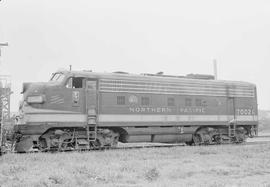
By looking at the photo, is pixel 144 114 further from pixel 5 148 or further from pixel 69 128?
pixel 5 148

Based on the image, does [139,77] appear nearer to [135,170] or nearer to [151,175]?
[135,170]

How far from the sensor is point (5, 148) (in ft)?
49.4

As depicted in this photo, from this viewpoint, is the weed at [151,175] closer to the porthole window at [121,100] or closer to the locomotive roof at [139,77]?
the porthole window at [121,100]

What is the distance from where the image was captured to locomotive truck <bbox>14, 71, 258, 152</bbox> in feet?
53.4

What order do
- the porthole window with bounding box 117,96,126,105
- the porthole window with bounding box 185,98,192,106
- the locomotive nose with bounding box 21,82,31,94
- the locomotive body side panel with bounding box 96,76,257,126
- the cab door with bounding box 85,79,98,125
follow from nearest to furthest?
1. the locomotive nose with bounding box 21,82,31,94
2. the cab door with bounding box 85,79,98,125
3. the locomotive body side panel with bounding box 96,76,257,126
4. the porthole window with bounding box 117,96,126,105
5. the porthole window with bounding box 185,98,192,106

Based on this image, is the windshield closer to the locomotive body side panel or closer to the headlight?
the headlight

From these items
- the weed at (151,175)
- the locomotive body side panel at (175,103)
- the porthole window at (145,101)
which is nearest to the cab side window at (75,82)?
the locomotive body side panel at (175,103)

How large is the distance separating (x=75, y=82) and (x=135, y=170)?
7.83m

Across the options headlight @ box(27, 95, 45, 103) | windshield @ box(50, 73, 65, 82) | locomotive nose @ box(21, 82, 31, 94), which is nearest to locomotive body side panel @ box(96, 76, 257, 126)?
windshield @ box(50, 73, 65, 82)

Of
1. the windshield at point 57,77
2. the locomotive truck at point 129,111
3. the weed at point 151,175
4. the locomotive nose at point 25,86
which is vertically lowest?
the weed at point 151,175

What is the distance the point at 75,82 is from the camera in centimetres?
1720

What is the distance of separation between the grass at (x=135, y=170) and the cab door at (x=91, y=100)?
10.4 ft

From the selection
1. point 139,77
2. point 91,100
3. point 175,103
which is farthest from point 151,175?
point 175,103

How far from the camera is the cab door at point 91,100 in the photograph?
675 inches
